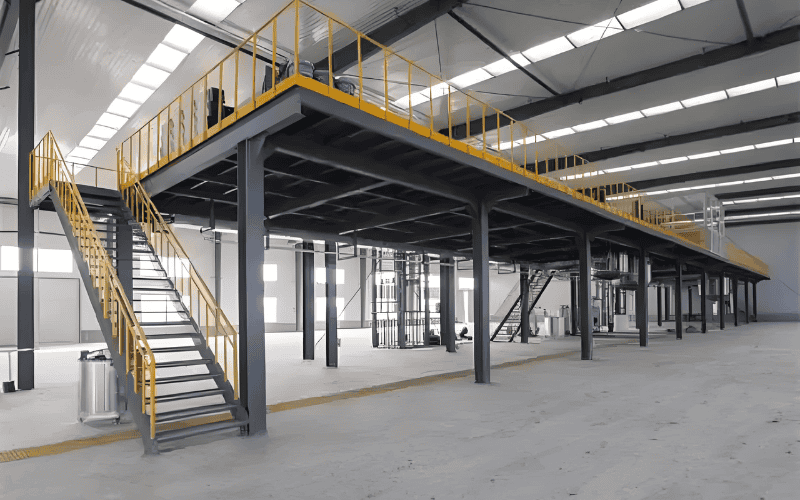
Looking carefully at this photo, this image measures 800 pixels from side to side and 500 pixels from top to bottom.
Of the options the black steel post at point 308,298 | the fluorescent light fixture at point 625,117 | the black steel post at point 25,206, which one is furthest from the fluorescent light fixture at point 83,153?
the fluorescent light fixture at point 625,117

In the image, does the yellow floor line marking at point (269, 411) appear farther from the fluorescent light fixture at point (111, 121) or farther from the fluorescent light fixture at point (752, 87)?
the fluorescent light fixture at point (111, 121)

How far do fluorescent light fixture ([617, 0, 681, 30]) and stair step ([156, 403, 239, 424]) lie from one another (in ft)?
51.1

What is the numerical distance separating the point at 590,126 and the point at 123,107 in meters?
19.8

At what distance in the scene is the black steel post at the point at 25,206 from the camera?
44.1 ft

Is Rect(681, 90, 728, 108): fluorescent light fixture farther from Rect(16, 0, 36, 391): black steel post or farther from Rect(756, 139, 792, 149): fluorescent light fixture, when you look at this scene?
Rect(16, 0, 36, 391): black steel post

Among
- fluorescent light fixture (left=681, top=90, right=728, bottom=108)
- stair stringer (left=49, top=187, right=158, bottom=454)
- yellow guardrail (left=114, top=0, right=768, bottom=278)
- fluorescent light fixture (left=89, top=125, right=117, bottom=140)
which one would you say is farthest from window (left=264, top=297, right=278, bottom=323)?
fluorescent light fixture (left=681, top=90, right=728, bottom=108)

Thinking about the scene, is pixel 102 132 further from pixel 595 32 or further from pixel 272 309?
pixel 272 309

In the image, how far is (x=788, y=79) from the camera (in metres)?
19.8

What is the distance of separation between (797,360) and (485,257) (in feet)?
41.1

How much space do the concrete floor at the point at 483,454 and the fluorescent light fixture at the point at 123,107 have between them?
14404 millimetres

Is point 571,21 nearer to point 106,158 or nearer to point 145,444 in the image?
point 145,444

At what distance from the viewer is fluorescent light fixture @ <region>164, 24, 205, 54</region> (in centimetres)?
1540

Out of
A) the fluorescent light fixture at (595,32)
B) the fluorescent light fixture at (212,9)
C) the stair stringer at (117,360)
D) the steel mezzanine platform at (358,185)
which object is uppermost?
the fluorescent light fixture at (595,32)

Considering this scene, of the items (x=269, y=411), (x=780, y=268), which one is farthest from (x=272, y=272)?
(x=780, y=268)
